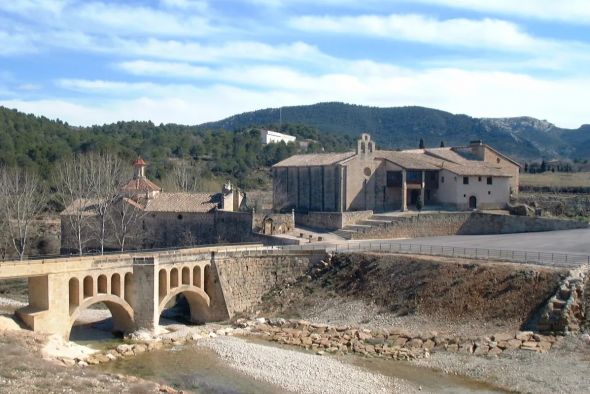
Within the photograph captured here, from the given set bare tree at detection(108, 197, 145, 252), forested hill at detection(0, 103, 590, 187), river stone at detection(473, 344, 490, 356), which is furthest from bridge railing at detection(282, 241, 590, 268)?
forested hill at detection(0, 103, 590, 187)

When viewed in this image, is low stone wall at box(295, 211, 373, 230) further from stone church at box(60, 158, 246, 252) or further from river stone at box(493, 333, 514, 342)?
river stone at box(493, 333, 514, 342)

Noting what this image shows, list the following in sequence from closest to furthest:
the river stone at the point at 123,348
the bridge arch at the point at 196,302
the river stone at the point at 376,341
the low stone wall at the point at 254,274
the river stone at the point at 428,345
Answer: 1. the river stone at the point at 428,345
2. the river stone at the point at 123,348
3. the river stone at the point at 376,341
4. the bridge arch at the point at 196,302
5. the low stone wall at the point at 254,274

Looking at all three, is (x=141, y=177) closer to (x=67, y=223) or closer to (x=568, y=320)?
(x=67, y=223)

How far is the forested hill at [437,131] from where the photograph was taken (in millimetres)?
169250

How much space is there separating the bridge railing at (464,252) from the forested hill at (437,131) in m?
117

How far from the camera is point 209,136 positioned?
11200 centimetres

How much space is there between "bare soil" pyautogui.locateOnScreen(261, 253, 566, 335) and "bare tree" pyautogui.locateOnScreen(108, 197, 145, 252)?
58.2 feet

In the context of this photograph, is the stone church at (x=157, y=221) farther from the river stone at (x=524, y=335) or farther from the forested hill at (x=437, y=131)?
the forested hill at (x=437, y=131)

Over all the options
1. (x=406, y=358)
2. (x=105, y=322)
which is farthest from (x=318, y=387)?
(x=105, y=322)

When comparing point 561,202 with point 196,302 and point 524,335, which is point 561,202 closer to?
point 524,335

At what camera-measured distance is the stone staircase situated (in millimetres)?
51838

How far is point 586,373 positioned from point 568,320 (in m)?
4.40

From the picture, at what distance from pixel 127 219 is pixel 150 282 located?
19260mm

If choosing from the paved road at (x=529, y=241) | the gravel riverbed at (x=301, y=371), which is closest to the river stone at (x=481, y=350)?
the gravel riverbed at (x=301, y=371)
